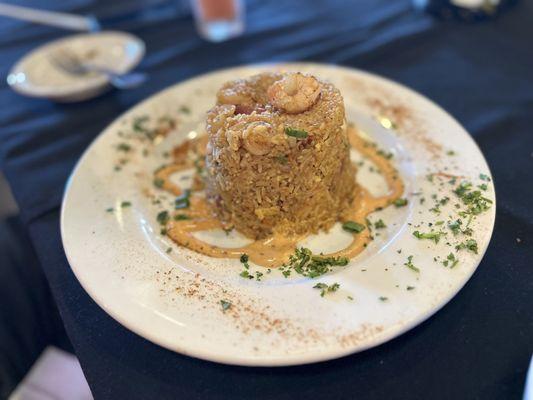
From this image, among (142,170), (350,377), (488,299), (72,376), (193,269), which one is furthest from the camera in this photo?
(72,376)

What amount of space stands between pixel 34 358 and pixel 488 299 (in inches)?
69.7

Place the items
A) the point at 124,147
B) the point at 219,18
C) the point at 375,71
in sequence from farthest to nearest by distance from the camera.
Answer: the point at 219,18, the point at 375,71, the point at 124,147

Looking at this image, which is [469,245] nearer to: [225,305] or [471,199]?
[471,199]

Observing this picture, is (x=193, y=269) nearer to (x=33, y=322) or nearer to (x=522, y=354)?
(x=522, y=354)

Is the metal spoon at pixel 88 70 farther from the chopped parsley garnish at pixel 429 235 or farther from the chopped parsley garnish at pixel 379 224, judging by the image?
the chopped parsley garnish at pixel 429 235

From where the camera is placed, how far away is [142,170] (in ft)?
5.64

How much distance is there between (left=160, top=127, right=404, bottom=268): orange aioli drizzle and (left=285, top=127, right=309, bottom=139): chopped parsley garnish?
338mm

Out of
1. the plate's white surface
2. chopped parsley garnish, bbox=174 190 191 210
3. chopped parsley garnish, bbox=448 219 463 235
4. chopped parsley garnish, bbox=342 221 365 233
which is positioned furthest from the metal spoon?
chopped parsley garnish, bbox=448 219 463 235

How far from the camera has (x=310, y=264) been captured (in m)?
1.33

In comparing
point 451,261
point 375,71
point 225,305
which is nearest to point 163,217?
point 225,305

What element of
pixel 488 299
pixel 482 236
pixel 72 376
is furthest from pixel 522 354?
pixel 72 376

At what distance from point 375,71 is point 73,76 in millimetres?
1433

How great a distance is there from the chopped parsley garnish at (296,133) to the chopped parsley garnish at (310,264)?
0.34 meters

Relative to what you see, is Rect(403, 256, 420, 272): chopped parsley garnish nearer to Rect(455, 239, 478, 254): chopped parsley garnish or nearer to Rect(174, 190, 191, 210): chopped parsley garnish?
Rect(455, 239, 478, 254): chopped parsley garnish
